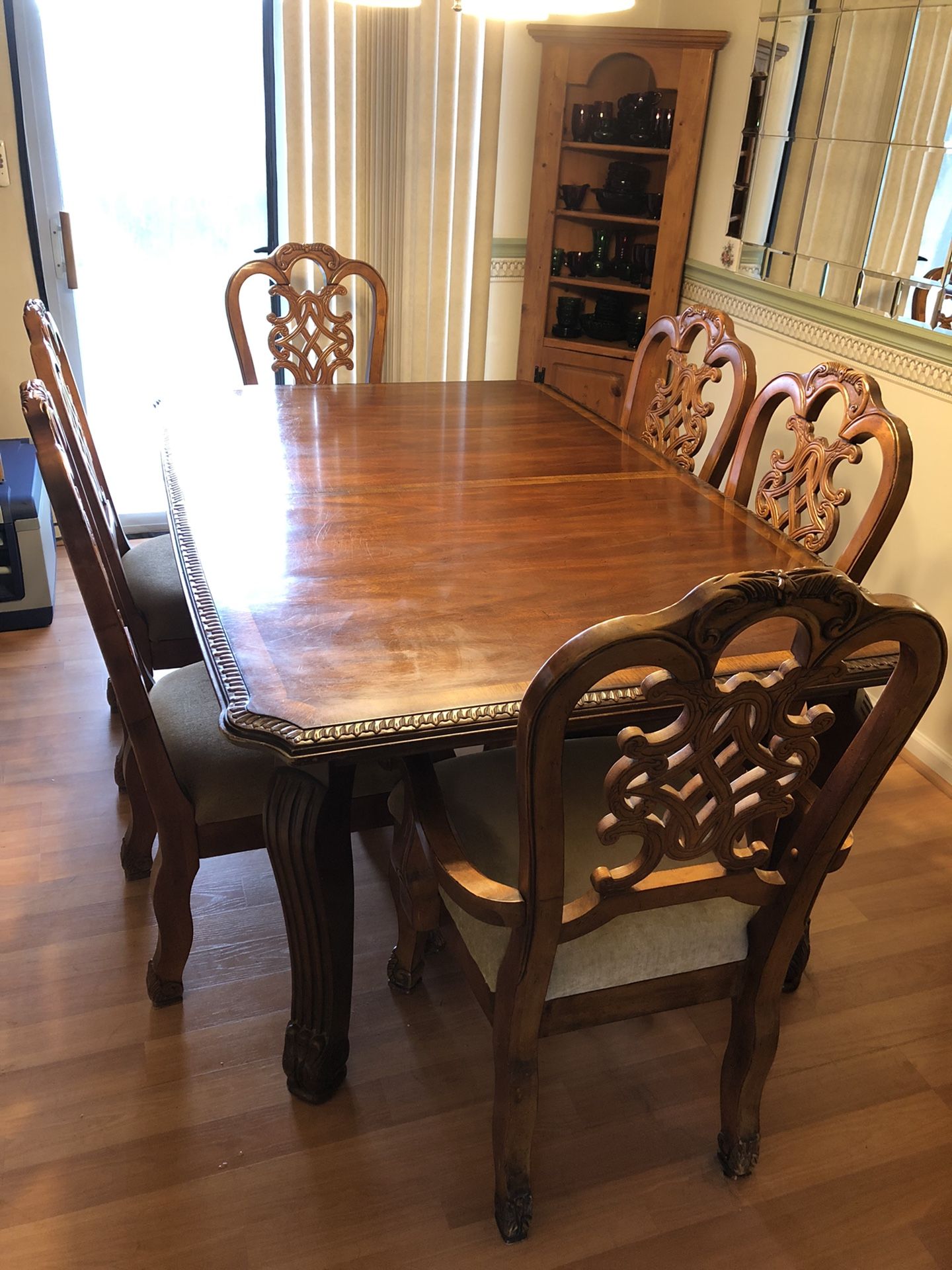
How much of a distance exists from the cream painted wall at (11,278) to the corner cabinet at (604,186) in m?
1.65

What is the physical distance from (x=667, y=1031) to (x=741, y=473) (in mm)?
1108

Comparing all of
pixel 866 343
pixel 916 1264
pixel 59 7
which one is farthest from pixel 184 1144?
pixel 59 7

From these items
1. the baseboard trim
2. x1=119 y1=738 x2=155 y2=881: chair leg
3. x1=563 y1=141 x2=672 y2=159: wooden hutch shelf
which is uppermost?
x1=563 y1=141 x2=672 y2=159: wooden hutch shelf

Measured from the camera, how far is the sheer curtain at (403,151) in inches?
122

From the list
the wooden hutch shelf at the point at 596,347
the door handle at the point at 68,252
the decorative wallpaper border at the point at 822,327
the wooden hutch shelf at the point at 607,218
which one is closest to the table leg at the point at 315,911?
the decorative wallpaper border at the point at 822,327

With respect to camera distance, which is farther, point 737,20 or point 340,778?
point 737,20

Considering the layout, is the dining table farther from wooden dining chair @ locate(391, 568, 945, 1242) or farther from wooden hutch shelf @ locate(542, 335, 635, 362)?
wooden hutch shelf @ locate(542, 335, 635, 362)

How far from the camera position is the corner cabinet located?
3215 mm

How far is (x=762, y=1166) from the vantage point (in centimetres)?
149

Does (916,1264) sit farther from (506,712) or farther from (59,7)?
(59,7)

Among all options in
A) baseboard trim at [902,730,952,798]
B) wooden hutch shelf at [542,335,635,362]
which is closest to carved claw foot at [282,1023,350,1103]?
baseboard trim at [902,730,952,798]

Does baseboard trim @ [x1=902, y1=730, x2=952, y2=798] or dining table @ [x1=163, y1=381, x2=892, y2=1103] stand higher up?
dining table @ [x1=163, y1=381, x2=892, y2=1103]

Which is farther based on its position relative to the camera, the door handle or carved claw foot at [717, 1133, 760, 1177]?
the door handle

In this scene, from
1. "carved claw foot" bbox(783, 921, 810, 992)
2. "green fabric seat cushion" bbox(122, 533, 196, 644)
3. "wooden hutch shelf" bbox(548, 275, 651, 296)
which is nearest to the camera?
"carved claw foot" bbox(783, 921, 810, 992)
